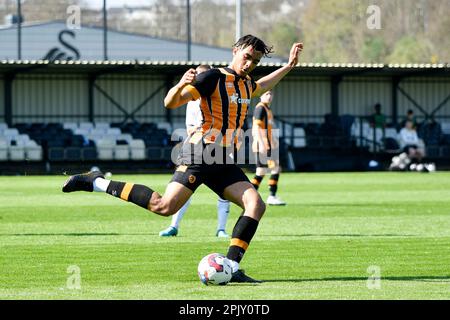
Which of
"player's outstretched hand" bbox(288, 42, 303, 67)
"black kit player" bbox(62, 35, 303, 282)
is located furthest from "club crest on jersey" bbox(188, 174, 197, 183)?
"player's outstretched hand" bbox(288, 42, 303, 67)

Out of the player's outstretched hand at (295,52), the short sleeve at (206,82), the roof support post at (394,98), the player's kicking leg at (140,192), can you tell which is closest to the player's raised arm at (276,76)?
the player's outstretched hand at (295,52)

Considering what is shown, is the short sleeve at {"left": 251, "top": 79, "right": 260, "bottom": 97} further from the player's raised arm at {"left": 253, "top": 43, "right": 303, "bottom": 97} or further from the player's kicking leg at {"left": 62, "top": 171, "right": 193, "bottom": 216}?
the player's kicking leg at {"left": 62, "top": 171, "right": 193, "bottom": 216}

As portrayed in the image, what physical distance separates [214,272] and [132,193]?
1.28 metres

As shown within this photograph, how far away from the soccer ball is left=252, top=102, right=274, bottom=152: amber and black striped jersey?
11.0m

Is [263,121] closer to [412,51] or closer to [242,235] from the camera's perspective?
[242,235]

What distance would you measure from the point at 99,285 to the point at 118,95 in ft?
124

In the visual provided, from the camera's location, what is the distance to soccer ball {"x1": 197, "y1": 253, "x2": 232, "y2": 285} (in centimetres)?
1057

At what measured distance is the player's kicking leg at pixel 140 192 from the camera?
11.0m

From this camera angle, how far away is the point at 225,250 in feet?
45.5

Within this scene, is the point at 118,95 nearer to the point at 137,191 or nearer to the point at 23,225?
the point at 23,225

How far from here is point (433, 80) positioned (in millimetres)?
51750

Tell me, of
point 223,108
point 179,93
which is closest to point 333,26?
point 223,108

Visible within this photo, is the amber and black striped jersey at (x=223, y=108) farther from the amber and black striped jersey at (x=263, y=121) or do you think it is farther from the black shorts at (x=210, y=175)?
the amber and black striped jersey at (x=263, y=121)

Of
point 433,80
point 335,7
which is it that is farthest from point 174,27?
point 433,80
